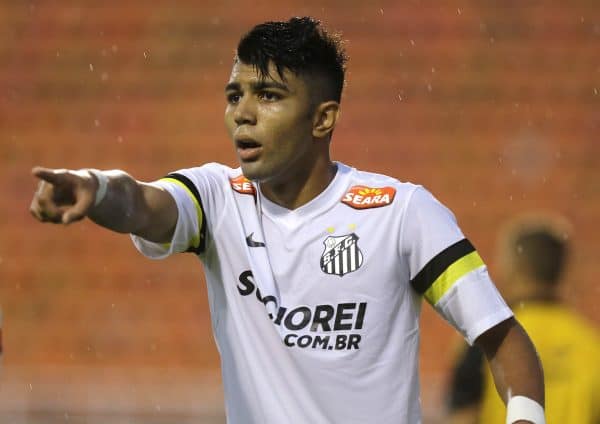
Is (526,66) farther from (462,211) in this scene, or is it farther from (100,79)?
(100,79)

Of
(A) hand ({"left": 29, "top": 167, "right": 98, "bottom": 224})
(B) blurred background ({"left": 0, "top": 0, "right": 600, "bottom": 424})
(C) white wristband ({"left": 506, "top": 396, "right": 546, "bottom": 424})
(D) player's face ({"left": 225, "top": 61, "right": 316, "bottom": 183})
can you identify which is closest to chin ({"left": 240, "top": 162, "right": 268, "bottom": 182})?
(D) player's face ({"left": 225, "top": 61, "right": 316, "bottom": 183})

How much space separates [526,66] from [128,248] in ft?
11.1

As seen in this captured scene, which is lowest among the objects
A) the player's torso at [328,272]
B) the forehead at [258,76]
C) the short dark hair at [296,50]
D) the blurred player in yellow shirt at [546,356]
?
the blurred player in yellow shirt at [546,356]

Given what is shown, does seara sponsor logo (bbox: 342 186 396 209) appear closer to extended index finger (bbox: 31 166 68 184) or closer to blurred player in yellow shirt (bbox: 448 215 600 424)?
extended index finger (bbox: 31 166 68 184)

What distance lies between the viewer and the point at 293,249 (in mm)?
3730

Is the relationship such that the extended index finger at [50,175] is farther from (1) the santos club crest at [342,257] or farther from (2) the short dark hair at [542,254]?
(2) the short dark hair at [542,254]

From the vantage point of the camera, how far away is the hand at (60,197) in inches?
114

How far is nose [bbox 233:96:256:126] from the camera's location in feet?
12.0

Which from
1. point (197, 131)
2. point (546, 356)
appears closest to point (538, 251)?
point (546, 356)

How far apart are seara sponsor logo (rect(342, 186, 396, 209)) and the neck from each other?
11 centimetres

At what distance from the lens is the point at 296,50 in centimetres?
378

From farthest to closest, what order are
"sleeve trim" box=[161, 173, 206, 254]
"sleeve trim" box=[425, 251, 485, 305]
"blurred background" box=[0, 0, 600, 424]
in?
"blurred background" box=[0, 0, 600, 424] → "sleeve trim" box=[161, 173, 206, 254] → "sleeve trim" box=[425, 251, 485, 305]

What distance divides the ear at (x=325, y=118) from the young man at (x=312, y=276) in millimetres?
55

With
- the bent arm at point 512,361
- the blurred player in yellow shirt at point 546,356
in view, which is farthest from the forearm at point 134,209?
the blurred player in yellow shirt at point 546,356
